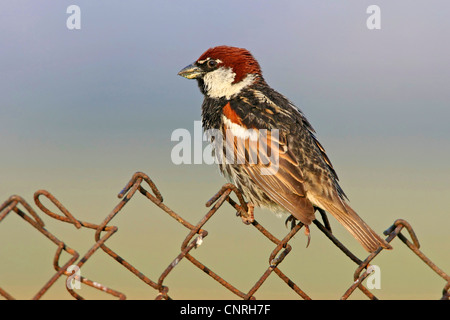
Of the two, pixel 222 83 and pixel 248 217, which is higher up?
pixel 222 83

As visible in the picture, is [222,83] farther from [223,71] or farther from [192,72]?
[192,72]

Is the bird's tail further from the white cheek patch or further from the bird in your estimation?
the white cheek patch

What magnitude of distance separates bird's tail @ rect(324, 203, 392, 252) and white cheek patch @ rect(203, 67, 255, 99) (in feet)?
4.24

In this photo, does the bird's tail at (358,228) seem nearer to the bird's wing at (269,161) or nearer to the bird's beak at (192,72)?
the bird's wing at (269,161)

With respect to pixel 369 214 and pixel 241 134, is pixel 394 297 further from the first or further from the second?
pixel 241 134

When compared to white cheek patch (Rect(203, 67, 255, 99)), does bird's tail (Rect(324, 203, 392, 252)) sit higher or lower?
lower

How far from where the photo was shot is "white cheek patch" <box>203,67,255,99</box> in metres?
5.22

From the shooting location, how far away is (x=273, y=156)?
4582 mm

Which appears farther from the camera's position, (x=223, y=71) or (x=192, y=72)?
(x=192, y=72)

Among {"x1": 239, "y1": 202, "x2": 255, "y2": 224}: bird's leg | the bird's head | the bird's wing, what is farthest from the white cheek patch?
{"x1": 239, "y1": 202, "x2": 255, "y2": 224}: bird's leg

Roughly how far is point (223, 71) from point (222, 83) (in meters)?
0.11

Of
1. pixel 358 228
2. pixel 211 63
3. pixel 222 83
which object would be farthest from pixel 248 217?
pixel 211 63
